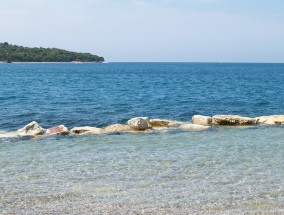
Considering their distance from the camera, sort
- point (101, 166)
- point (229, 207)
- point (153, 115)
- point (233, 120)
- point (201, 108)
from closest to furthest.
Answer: point (229, 207) < point (101, 166) < point (233, 120) < point (153, 115) < point (201, 108)

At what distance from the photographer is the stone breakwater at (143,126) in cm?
2220

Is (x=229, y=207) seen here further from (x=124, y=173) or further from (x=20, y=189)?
(x=20, y=189)

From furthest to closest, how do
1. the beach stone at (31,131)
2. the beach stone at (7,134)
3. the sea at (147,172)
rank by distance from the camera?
the beach stone at (31,131) < the beach stone at (7,134) < the sea at (147,172)

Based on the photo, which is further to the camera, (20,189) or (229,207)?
(20,189)

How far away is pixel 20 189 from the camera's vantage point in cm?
1152

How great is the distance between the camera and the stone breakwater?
2220cm

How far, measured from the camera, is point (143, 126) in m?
23.3

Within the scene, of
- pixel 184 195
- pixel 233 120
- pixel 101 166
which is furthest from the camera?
pixel 233 120

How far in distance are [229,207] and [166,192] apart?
1.85 meters

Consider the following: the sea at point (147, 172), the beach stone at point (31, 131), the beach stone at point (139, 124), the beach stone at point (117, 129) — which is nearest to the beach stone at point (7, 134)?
the beach stone at point (31, 131)

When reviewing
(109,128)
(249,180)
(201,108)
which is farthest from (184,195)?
(201,108)

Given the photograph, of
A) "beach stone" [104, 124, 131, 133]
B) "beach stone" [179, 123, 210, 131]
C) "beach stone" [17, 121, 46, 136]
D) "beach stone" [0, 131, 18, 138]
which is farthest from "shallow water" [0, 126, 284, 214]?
"beach stone" [179, 123, 210, 131]

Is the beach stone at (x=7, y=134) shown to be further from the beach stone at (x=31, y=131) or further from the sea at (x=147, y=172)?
the sea at (x=147, y=172)

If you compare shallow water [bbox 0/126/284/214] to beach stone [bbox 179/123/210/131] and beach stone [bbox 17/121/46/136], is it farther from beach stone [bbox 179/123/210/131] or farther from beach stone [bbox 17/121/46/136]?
beach stone [bbox 179/123/210/131]
